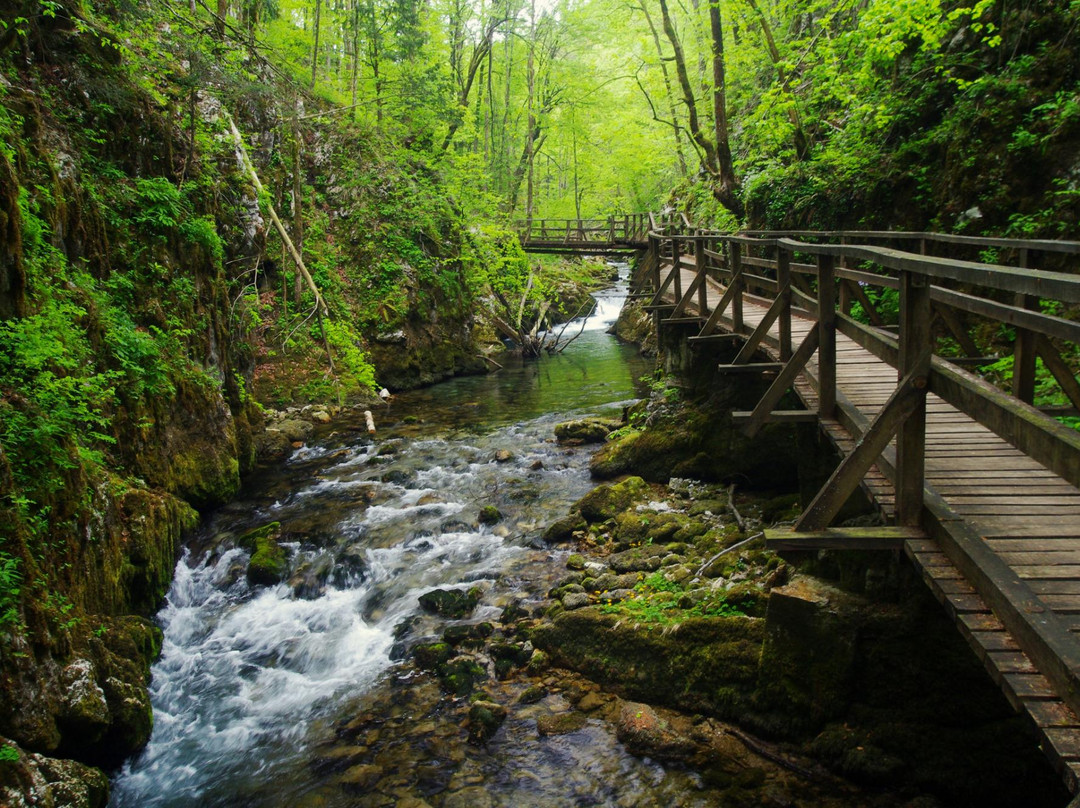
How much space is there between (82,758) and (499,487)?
25.1ft

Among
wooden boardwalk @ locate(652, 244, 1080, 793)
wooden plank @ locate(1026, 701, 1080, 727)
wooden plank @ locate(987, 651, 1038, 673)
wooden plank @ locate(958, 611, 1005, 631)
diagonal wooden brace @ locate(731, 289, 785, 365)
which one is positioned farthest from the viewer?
diagonal wooden brace @ locate(731, 289, 785, 365)

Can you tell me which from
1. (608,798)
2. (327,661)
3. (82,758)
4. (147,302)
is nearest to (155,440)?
(147,302)

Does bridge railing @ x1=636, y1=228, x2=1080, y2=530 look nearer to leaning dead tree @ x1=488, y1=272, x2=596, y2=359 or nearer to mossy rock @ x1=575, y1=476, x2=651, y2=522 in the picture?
mossy rock @ x1=575, y1=476, x2=651, y2=522

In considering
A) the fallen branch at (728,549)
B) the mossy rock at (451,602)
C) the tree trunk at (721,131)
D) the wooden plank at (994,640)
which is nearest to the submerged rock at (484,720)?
the mossy rock at (451,602)

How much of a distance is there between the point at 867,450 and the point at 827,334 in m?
1.76

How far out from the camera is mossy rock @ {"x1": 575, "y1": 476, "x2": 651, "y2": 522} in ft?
33.7

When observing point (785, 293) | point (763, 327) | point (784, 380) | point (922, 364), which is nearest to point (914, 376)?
point (922, 364)

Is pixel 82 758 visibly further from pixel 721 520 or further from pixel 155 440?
pixel 721 520

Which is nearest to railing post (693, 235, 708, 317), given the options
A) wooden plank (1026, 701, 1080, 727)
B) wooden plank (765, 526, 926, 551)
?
wooden plank (765, 526, 926, 551)

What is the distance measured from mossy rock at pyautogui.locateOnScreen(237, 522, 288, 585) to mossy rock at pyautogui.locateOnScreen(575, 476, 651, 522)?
4595 mm

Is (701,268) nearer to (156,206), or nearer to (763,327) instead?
(763,327)

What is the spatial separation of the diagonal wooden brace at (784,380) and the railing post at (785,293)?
895 millimetres

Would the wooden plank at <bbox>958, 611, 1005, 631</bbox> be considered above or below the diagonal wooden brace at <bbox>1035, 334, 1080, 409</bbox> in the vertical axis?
below

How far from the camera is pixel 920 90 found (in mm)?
10773
